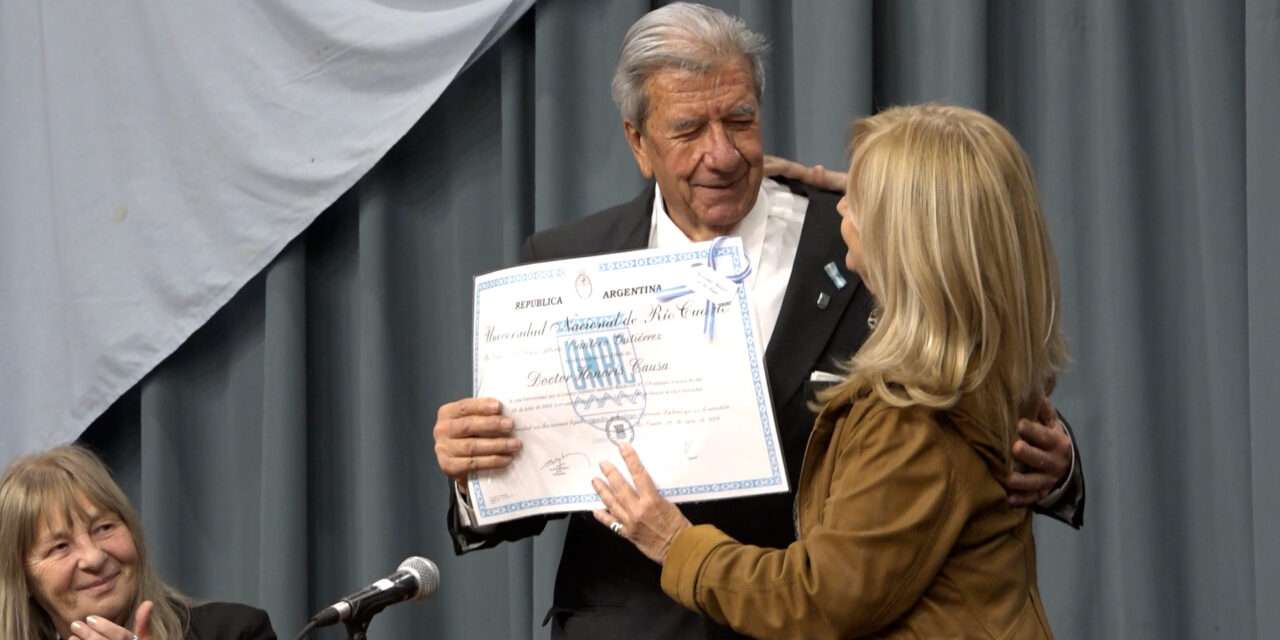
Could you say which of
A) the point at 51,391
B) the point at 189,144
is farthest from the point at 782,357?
the point at 51,391

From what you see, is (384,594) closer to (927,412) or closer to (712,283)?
(712,283)

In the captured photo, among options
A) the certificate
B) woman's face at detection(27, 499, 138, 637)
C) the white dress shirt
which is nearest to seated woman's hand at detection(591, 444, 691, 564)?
the certificate

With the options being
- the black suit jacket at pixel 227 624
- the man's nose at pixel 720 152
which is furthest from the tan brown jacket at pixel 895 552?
the black suit jacket at pixel 227 624

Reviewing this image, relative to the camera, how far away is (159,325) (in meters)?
4.28

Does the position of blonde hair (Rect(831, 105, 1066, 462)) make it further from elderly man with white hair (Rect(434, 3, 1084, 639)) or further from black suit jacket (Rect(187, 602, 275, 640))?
black suit jacket (Rect(187, 602, 275, 640))

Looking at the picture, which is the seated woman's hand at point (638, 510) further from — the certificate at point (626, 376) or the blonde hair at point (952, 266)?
the blonde hair at point (952, 266)

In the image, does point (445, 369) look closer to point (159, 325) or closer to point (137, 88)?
point (159, 325)

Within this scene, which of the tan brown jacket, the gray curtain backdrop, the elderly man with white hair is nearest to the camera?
the tan brown jacket

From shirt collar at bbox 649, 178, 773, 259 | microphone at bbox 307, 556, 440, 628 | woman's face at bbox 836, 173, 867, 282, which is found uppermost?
shirt collar at bbox 649, 178, 773, 259

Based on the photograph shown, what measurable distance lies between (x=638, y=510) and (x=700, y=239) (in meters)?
0.61

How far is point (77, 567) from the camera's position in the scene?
9.90 feet

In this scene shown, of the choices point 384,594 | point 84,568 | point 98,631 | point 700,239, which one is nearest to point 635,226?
point 700,239

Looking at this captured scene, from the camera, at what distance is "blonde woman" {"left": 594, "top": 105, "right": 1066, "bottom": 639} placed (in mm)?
1902

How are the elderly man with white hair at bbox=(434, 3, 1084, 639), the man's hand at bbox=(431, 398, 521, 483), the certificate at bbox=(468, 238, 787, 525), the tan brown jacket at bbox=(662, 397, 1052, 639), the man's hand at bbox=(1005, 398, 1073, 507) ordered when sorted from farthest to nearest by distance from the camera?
the elderly man with white hair at bbox=(434, 3, 1084, 639) < the man's hand at bbox=(431, 398, 521, 483) < the certificate at bbox=(468, 238, 787, 525) < the man's hand at bbox=(1005, 398, 1073, 507) < the tan brown jacket at bbox=(662, 397, 1052, 639)
